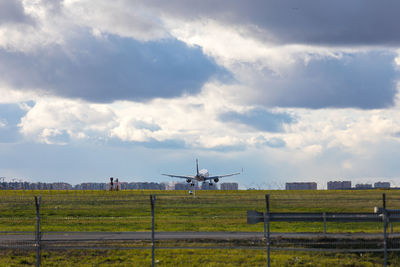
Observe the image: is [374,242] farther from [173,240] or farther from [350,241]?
[173,240]

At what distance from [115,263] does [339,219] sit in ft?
29.4

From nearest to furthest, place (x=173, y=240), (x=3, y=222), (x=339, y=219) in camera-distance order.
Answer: (x=339, y=219), (x=173, y=240), (x=3, y=222)

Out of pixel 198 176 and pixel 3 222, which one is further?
pixel 198 176

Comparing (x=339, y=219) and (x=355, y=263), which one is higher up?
(x=339, y=219)

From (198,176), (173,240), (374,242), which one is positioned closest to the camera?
(374,242)

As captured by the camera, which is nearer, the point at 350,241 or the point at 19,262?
the point at 19,262

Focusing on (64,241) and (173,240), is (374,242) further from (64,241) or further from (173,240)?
(64,241)

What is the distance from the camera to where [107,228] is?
121 feet

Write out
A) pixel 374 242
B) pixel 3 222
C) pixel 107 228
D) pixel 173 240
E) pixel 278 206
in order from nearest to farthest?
pixel 374 242 → pixel 173 240 → pixel 107 228 → pixel 3 222 → pixel 278 206

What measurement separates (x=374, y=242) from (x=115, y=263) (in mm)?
11039

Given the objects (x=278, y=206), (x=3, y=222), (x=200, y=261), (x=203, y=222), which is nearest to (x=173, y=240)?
(x=200, y=261)

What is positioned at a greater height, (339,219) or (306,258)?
(339,219)

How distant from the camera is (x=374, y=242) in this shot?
81.1ft

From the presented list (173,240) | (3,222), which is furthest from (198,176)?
(173,240)
